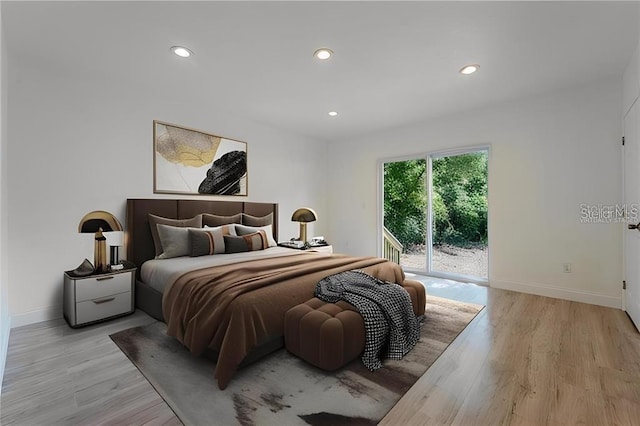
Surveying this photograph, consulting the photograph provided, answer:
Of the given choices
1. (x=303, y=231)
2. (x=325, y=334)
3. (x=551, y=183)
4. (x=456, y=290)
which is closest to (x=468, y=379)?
(x=325, y=334)

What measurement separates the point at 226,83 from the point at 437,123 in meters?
3.15

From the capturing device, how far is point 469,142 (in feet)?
13.4

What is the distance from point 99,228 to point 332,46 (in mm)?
2820

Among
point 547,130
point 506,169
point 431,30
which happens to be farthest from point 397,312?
point 547,130

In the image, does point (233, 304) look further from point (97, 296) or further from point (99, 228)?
point (99, 228)

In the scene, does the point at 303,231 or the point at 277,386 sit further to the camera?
the point at 303,231

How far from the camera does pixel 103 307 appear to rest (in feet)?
8.77

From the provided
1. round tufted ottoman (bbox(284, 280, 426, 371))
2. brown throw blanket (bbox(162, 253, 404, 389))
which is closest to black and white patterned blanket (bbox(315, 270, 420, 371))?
round tufted ottoman (bbox(284, 280, 426, 371))

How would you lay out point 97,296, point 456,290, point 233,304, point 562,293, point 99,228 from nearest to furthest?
point 233,304 < point 97,296 < point 99,228 < point 562,293 < point 456,290

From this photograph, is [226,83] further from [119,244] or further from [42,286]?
[42,286]

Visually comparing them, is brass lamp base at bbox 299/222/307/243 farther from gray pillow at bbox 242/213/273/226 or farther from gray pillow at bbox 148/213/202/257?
gray pillow at bbox 148/213/202/257

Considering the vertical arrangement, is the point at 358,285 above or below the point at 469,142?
below

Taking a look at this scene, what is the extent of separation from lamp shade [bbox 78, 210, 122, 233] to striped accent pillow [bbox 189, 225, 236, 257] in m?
0.71

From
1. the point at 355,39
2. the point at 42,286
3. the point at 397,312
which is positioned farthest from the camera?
the point at 42,286
